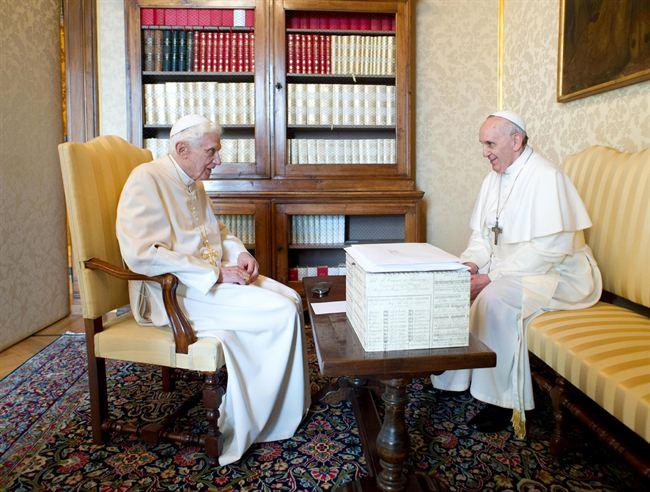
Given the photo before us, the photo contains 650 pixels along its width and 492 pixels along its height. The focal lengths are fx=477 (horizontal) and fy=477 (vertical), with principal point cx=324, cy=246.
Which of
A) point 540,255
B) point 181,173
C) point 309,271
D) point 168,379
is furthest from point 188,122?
point 309,271

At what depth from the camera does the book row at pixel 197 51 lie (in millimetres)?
3711

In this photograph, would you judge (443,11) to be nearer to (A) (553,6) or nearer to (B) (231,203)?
(A) (553,6)

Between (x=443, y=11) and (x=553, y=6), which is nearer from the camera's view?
(x=553, y=6)

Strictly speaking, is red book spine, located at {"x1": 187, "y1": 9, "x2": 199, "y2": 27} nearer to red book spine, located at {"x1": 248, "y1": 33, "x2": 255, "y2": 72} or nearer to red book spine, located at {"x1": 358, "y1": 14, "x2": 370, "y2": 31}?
red book spine, located at {"x1": 248, "y1": 33, "x2": 255, "y2": 72}

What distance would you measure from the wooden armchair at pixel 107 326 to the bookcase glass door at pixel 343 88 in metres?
1.88

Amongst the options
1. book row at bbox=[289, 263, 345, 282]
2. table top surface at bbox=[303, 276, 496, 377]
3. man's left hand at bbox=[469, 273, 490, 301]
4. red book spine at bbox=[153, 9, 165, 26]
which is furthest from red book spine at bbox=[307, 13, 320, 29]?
table top surface at bbox=[303, 276, 496, 377]

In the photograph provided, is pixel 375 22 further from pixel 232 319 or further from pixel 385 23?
pixel 232 319

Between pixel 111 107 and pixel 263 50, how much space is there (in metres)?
1.39

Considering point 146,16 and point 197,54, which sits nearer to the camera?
point 146,16

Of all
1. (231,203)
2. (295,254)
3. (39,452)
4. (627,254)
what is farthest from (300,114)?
(39,452)

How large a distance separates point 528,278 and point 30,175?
3.45 meters

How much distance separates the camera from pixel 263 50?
3.67 meters

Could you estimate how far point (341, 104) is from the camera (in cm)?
386

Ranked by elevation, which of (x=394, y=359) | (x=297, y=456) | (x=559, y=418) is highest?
(x=394, y=359)
